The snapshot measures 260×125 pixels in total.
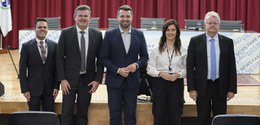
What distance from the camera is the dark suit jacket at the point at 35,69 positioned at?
4414 millimetres

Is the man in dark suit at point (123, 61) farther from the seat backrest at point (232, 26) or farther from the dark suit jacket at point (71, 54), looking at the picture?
the seat backrest at point (232, 26)

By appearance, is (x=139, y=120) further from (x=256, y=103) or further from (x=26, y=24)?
(x=26, y=24)

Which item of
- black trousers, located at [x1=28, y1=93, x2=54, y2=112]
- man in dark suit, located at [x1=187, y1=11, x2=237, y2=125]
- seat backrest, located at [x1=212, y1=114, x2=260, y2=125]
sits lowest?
black trousers, located at [x1=28, y1=93, x2=54, y2=112]

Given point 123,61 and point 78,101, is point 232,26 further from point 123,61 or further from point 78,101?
point 78,101

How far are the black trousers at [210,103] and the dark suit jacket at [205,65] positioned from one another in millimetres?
53

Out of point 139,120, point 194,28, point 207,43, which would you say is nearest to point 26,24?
point 194,28

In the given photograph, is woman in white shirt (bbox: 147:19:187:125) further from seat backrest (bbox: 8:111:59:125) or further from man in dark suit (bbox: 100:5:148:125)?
seat backrest (bbox: 8:111:59:125)

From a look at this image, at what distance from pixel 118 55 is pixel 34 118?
54.4 inches

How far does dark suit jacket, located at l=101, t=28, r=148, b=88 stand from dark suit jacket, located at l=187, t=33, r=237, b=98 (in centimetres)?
51

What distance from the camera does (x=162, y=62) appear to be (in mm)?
4332

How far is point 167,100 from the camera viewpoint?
14.5 ft

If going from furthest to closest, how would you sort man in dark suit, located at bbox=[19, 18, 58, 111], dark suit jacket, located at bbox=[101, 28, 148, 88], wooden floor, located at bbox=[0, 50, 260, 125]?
wooden floor, located at bbox=[0, 50, 260, 125]
man in dark suit, located at bbox=[19, 18, 58, 111]
dark suit jacket, located at bbox=[101, 28, 148, 88]

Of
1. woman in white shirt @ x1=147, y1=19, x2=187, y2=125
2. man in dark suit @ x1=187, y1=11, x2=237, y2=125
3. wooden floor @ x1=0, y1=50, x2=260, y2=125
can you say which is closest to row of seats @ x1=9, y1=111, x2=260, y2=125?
man in dark suit @ x1=187, y1=11, x2=237, y2=125

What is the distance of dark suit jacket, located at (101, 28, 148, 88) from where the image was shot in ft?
14.1
